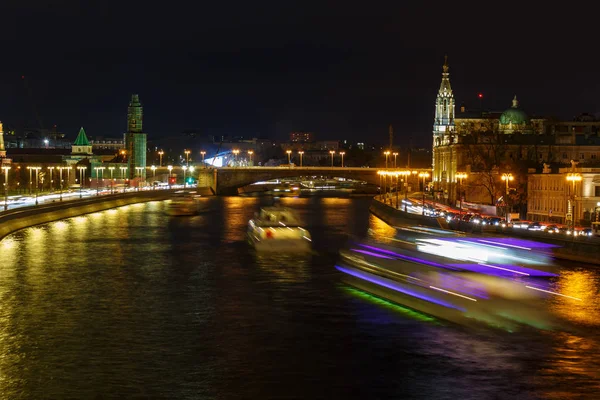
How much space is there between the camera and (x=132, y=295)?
102ft

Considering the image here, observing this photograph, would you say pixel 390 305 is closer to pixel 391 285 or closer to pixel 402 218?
pixel 391 285

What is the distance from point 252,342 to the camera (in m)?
23.3

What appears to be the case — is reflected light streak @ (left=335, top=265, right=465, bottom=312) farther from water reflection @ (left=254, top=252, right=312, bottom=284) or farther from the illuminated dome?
the illuminated dome

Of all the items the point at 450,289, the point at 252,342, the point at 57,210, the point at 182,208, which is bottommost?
the point at 252,342

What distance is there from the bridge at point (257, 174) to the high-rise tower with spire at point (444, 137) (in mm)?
10641

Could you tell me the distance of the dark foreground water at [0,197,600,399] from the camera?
19.1 metres

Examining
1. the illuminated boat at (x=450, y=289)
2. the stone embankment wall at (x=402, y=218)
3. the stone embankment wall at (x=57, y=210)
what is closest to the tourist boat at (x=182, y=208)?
the stone embankment wall at (x=57, y=210)

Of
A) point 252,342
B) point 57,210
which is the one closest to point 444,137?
point 57,210

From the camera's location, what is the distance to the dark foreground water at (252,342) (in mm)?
19109

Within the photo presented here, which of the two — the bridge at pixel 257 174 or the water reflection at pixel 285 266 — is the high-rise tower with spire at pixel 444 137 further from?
the water reflection at pixel 285 266

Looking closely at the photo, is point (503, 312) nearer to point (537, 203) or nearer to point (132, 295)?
point (132, 295)

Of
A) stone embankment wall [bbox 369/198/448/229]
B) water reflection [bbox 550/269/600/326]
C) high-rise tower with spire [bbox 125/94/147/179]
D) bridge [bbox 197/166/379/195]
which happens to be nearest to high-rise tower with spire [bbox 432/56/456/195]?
bridge [bbox 197/166/379/195]

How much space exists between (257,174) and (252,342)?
362 ft

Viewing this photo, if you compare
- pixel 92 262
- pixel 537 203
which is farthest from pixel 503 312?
pixel 537 203
